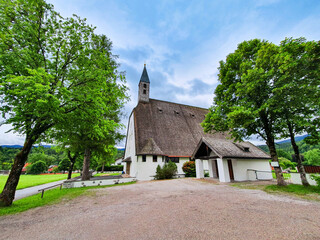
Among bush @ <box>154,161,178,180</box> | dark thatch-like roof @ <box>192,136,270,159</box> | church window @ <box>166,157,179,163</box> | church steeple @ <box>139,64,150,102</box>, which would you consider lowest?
bush @ <box>154,161,178,180</box>

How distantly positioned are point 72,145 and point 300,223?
16.9 meters

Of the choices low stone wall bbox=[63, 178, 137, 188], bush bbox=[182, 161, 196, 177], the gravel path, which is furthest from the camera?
bush bbox=[182, 161, 196, 177]

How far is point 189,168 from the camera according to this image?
60.5 feet

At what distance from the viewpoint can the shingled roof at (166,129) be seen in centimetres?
1955

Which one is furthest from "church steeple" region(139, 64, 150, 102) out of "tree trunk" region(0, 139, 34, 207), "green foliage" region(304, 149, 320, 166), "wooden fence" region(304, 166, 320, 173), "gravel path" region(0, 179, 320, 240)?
"green foliage" region(304, 149, 320, 166)

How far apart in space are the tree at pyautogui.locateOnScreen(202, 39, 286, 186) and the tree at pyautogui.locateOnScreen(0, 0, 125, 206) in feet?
30.5

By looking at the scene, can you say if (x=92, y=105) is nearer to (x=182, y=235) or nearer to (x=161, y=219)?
(x=161, y=219)

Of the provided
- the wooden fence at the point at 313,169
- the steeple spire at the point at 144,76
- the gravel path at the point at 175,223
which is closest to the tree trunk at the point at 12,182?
the gravel path at the point at 175,223

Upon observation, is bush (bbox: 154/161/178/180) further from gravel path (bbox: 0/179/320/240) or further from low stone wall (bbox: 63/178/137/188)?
gravel path (bbox: 0/179/320/240)

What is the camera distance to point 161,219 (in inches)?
181

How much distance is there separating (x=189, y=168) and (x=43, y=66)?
1786 centimetres

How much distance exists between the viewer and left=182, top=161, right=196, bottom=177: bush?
18297 mm

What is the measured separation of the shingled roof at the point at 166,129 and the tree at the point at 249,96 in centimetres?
524

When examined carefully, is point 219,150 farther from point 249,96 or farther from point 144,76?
point 144,76
